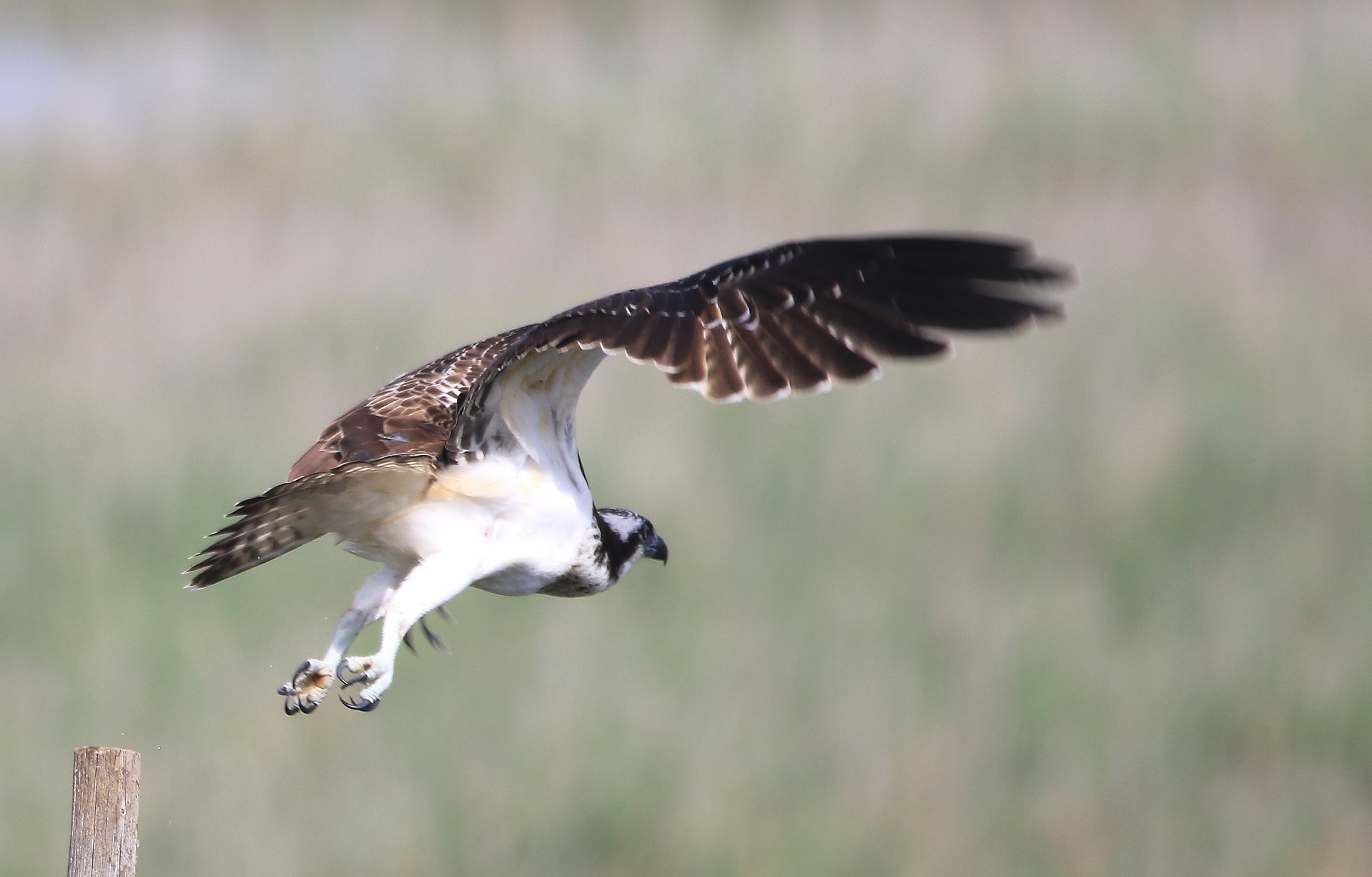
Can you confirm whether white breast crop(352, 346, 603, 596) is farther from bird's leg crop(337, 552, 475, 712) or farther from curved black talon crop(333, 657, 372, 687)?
curved black talon crop(333, 657, 372, 687)

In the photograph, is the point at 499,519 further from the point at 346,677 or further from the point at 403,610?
the point at 346,677

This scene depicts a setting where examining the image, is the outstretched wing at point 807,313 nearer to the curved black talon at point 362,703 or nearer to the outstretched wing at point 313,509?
the outstretched wing at point 313,509

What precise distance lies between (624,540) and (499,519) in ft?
1.93

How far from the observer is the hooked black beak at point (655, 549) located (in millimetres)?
4887

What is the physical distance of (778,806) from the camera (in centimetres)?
812

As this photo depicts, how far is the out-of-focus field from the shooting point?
807 cm

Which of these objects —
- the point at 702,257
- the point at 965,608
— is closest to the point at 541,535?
the point at 965,608

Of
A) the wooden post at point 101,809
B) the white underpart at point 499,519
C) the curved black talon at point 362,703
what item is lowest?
the wooden post at point 101,809

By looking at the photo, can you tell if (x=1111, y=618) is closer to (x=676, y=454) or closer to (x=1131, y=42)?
(x=676, y=454)

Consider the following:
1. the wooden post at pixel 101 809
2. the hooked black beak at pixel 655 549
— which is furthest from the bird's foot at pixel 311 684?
the hooked black beak at pixel 655 549

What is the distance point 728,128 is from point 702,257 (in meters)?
2.80

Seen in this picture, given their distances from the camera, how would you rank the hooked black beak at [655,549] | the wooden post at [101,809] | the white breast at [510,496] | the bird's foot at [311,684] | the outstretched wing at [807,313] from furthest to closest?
1. the hooked black beak at [655,549]
2. the white breast at [510,496]
3. the bird's foot at [311,684]
4. the outstretched wing at [807,313]
5. the wooden post at [101,809]

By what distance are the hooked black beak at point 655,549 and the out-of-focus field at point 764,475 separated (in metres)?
3.21

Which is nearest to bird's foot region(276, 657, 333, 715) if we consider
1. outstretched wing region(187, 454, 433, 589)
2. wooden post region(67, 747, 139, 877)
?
outstretched wing region(187, 454, 433, 589)
